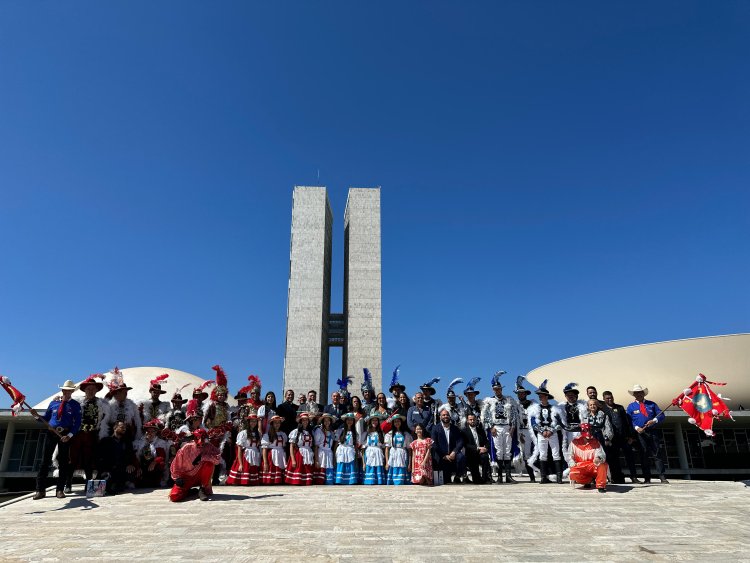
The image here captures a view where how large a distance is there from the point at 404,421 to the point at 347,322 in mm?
20633

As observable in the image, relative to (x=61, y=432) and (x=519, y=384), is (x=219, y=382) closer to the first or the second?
(x=61, y=432)

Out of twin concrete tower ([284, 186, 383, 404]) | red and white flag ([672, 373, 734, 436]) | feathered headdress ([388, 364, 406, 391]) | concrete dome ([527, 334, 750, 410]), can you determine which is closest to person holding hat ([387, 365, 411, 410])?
feathered headdress ([388, 364, 406, 391])

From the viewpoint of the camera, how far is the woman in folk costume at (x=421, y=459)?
25.5 ft

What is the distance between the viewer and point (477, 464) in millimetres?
8352

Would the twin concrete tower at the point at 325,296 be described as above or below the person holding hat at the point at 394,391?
above

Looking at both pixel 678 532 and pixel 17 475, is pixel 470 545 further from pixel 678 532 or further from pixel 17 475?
pixel 17 475

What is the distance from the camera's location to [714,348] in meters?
24.1

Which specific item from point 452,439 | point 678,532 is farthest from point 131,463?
point 678,532

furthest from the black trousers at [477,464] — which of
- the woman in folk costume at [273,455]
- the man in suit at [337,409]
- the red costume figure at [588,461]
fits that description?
the woman in folk costume at [273,455]

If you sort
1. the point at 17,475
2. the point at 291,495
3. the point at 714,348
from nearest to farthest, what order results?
the point at 291,495
the point at 17,475
the point at 714,348

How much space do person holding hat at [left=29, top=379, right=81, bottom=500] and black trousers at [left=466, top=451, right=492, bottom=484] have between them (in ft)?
20.1

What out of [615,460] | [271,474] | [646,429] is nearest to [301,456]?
[271,474]

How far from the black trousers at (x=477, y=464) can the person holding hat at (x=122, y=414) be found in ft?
17.9

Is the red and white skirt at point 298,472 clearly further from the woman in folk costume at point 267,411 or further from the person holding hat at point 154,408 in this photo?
the person holding hat at point 154,408
